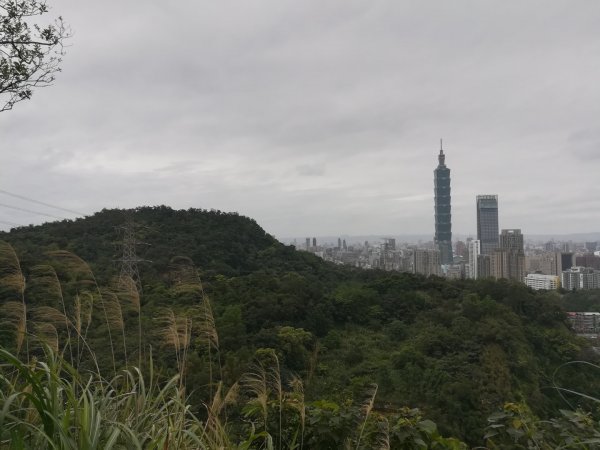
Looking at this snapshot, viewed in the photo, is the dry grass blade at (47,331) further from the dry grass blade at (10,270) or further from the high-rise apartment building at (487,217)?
the high-rise apartment building at (487,217)

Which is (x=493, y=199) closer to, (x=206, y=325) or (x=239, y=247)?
(x=239, y=247)

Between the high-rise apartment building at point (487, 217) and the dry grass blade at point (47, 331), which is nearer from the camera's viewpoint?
the dry grass blade at point (47, 331)

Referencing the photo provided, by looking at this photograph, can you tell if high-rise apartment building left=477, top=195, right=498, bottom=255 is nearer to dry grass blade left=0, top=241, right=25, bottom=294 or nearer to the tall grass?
dry grass blade left=0, top=241, right=25, bottom=294

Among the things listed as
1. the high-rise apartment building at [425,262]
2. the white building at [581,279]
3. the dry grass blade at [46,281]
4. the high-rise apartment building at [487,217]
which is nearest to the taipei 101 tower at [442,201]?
the high-rise apartment building at [487,217]

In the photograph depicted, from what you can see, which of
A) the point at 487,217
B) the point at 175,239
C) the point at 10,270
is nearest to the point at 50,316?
the point at 10,270

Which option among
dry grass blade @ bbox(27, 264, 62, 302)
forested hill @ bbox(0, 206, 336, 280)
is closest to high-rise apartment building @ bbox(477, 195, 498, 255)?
forested hill @ bbox(0, 206, 336, 280)

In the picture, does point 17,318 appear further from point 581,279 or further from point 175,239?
point 581,279
